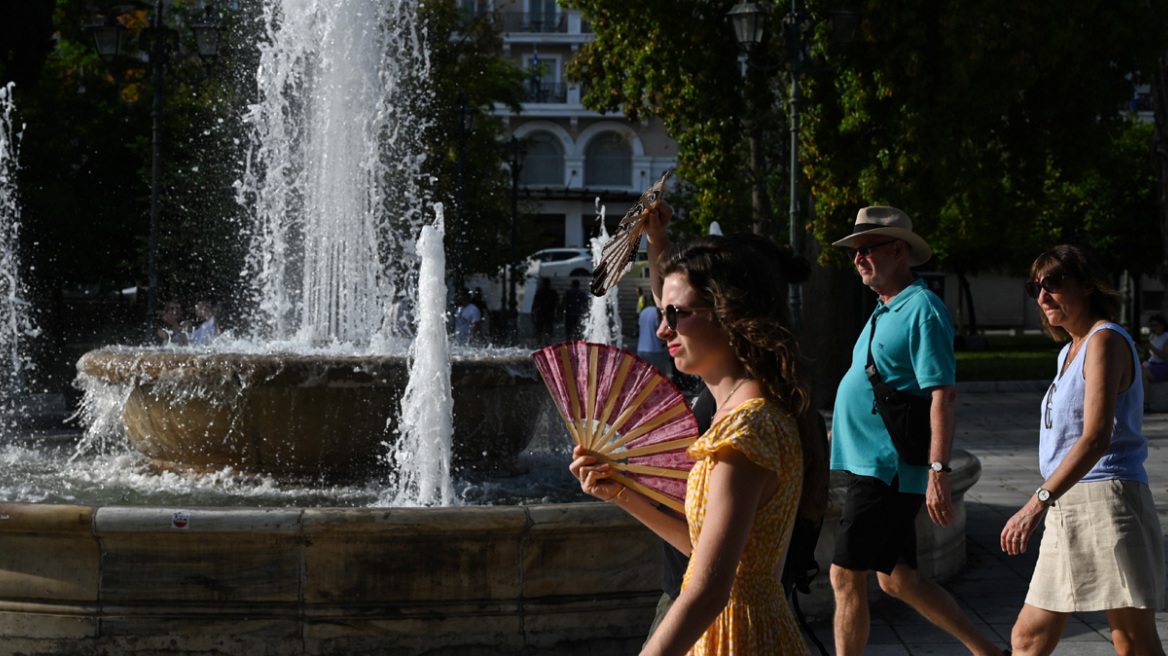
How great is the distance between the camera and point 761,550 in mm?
2447

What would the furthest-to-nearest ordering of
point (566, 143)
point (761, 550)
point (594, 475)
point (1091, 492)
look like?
point (566, 143) → point (1091, 492) → point (594, 475) → point (761, 550)

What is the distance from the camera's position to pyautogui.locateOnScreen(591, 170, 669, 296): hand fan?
3336 mm

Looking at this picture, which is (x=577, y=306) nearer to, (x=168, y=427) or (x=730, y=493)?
(x=168, y=427)

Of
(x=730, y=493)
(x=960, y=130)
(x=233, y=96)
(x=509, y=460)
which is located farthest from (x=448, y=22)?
(x=730, y=493)

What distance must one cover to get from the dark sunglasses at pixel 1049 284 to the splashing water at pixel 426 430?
365cm

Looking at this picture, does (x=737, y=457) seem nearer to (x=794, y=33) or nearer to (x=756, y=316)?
(x=756, y=316)

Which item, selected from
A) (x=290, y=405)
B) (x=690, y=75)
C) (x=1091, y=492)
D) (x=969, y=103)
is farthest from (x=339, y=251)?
(x=1091, y=492)

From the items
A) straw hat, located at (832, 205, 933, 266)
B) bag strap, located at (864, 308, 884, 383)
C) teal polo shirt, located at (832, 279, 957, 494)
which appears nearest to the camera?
teal polo shirt, located at (832, 279, 957, 494)

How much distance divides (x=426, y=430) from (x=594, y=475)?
459 centimetres

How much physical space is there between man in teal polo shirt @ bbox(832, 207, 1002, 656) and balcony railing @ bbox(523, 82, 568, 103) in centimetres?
5342

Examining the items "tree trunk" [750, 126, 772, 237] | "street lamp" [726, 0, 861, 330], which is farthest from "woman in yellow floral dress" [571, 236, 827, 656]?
"tree trunk" [750, 126, 772, 237]

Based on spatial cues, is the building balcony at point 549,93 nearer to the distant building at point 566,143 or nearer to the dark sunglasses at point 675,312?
the distant building at point 566,143

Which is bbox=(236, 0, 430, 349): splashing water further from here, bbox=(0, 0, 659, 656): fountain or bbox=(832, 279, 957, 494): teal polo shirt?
bbox=(832, 279, 957, 494): teal polo shirt

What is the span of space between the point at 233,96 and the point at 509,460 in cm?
1837
